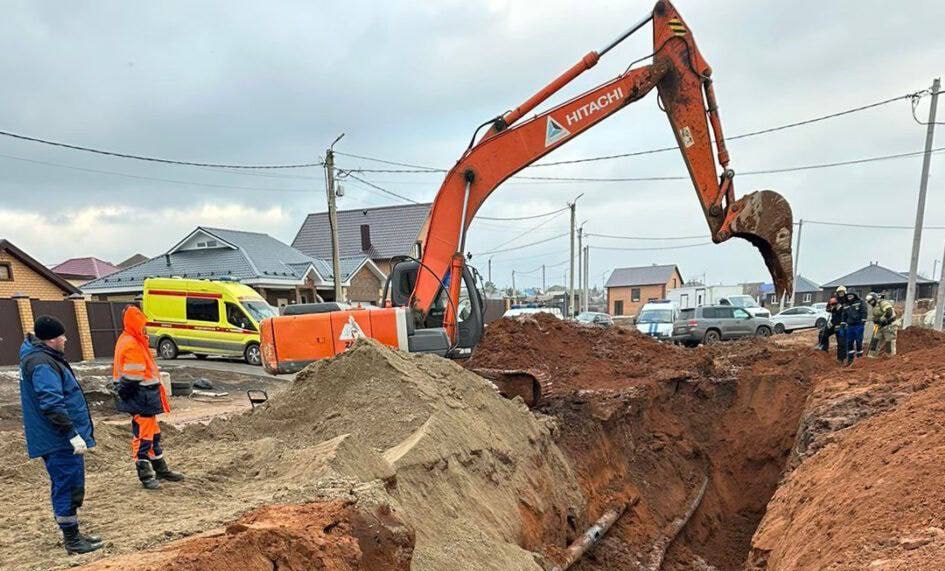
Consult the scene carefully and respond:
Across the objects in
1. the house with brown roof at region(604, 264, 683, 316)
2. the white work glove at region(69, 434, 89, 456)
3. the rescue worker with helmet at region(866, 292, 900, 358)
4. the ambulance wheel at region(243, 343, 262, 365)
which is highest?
the white work glove at region(69, 434, 89, 456)

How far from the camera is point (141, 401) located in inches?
165

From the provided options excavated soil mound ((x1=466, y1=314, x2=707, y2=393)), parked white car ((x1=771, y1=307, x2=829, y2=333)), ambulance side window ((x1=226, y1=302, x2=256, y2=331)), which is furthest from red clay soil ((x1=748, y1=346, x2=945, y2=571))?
parked white car ((x1=771, y1=307, x2=829, y2=333))

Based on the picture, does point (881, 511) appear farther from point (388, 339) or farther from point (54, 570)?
point (388, 339)

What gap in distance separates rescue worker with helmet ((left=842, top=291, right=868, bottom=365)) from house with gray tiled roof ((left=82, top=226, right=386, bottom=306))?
18.7 meters

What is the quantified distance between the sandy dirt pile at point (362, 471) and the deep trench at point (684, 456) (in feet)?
1.84

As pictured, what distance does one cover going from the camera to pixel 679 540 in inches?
258

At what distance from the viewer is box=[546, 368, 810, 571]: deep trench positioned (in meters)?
6.45

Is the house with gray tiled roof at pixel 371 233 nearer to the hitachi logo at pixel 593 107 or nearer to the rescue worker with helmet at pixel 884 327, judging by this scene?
the rescue worker with helmet at pixel 884 327

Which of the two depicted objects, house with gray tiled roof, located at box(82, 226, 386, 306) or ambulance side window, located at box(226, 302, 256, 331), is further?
house with gray tiled roof, located at box(82, 226, 386, 306)

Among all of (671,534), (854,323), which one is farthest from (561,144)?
(854,323)

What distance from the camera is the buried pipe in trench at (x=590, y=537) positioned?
16.3 feet

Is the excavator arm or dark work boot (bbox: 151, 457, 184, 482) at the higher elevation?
the excavator arm

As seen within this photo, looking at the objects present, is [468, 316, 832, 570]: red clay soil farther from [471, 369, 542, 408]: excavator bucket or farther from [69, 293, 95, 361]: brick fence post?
[69, 293, 95, 361]: brick fence post

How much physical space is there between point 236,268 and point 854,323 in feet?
72.6
